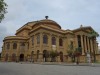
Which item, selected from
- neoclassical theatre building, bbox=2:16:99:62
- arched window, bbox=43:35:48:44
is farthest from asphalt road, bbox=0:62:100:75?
arched window, bbox=43:35:48:44

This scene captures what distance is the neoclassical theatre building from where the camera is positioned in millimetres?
53722

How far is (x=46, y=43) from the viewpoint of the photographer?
54281 mm

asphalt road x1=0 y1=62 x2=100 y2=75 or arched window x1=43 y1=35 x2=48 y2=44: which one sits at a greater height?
arched window x1=43 y1=35 x2=48 y2=44

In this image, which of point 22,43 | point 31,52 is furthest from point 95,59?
point 22,43

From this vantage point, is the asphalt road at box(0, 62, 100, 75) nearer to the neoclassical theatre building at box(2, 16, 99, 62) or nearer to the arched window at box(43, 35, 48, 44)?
the neoclassical theatre building at box(2, 16, 99, 62)

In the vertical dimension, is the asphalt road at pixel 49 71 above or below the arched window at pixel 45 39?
below

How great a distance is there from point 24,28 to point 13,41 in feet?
31.7

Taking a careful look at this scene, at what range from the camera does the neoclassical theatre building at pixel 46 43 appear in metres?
53.7

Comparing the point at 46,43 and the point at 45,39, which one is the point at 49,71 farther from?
the point at 45,39

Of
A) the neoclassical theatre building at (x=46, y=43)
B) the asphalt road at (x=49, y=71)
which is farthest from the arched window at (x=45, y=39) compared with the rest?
the asphalt road at (x=49, y=71)

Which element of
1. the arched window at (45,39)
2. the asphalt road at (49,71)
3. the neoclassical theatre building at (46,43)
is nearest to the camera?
the asphalt road at (49,71)

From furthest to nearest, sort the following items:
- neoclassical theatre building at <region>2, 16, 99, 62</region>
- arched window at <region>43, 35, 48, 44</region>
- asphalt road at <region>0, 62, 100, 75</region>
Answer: arched window at <region>43, 35, 48, 44</region>
neoclassical theatre building at <region>2, 16, 99, 62</region>
asphalt road at <region>0, 62, 100, 75</region>

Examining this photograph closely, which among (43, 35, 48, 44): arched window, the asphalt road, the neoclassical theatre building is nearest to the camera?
the asphalt road

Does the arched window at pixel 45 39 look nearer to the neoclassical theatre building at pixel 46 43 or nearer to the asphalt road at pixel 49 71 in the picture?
the neoclassical theatre building at pixel 46 43
